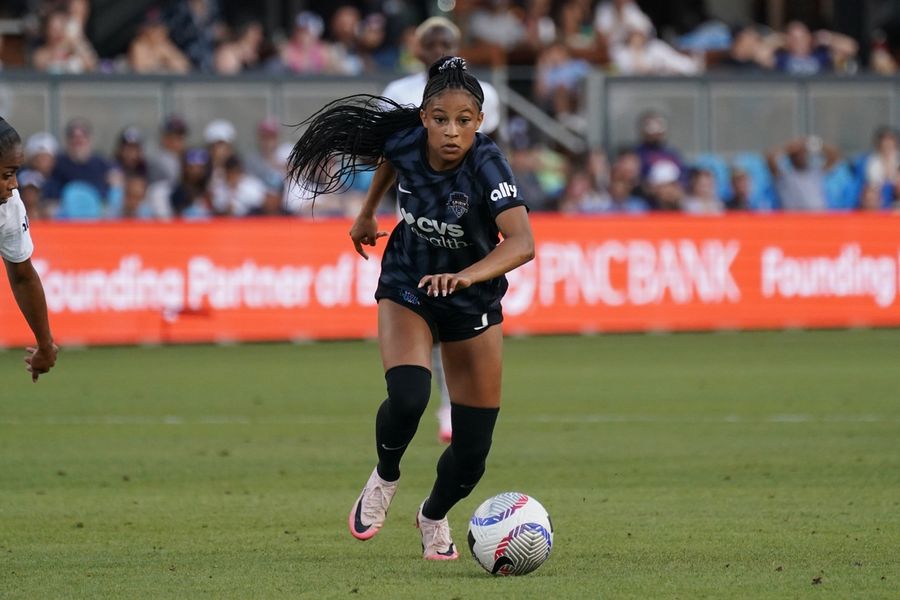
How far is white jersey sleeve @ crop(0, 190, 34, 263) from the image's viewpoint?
7048mm

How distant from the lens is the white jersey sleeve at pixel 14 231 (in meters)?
7.05

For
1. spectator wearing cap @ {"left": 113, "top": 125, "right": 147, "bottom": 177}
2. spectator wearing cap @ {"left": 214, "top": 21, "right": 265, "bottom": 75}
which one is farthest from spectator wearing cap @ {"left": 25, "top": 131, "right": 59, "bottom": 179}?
spectator wearing cap @ {"left": 214, "top": 21, "right": 265, "bottom": 75}

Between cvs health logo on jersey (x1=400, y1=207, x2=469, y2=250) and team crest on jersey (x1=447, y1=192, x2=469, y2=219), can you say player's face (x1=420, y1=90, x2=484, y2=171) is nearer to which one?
team crest on jersey (x1=447, y1=192, x2=469, y2=219)

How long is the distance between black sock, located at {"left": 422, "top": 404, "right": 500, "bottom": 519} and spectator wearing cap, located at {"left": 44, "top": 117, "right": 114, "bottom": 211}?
13806mm

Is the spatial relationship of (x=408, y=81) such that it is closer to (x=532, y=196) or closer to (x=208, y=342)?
(x=208, y=342)

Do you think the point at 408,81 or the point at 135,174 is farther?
the point at 135,174

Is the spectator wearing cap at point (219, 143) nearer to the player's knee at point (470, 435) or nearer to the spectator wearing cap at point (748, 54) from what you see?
the spectator wearing cap at point (748, 54)

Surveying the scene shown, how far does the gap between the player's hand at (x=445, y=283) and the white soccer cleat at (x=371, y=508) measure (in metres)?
1.23

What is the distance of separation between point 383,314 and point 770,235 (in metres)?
14.2

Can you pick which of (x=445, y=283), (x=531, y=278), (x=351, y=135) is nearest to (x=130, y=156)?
(x=531, y=278)

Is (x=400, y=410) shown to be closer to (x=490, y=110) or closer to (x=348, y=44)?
(x=490, y=110)

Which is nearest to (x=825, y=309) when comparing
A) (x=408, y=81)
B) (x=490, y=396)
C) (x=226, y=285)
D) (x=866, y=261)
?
(x=866, y=261)

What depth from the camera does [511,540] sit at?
6.96m

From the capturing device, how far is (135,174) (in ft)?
68.2
